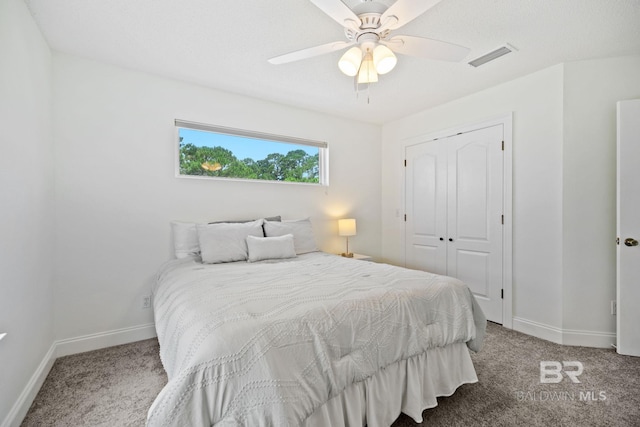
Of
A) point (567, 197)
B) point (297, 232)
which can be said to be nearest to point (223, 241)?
point (297, 232)

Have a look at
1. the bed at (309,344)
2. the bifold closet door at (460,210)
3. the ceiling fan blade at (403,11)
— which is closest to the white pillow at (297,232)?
the bed at (309,344)

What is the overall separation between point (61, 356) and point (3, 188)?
1.58 metres

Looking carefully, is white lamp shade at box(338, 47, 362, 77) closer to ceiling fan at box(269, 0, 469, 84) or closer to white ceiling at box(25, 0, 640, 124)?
ceiling fan at box(269, 0, 469, 84)

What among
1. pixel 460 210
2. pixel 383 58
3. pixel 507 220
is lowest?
pixel 507 220

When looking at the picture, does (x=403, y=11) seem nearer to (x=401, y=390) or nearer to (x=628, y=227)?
(x=401, y=390)

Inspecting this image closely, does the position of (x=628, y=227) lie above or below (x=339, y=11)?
below

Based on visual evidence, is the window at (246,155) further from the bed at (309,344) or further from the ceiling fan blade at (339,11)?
the ceiling fan blade at (339,11)

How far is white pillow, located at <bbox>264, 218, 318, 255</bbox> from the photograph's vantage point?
9.83 feet

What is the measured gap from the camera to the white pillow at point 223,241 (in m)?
2.54

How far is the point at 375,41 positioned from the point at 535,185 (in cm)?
217

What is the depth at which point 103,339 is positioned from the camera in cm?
247

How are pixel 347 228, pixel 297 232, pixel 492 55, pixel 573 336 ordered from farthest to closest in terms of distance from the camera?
pixel 347 228, pixel 297 232, pixel 573 336, pixel 492 55

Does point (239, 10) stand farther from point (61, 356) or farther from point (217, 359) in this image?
point (61, 356)

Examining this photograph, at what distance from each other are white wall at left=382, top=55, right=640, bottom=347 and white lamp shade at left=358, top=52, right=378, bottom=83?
6.25 ft
